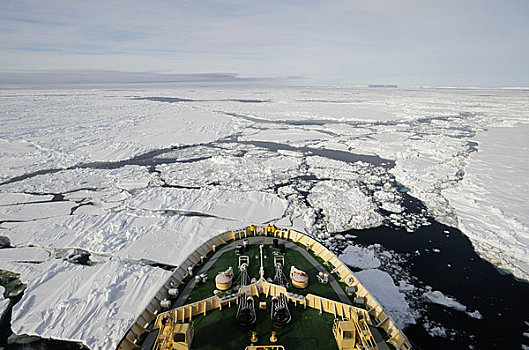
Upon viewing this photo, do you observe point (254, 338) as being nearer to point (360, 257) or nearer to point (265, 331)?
point (265, 331)

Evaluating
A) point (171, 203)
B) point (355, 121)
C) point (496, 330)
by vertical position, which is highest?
point (355, 121)

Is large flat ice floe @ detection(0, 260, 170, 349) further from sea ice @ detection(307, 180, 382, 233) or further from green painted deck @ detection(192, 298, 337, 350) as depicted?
sea ice @ detection(307, 180, 382, 233)

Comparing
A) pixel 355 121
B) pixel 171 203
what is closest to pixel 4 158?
pixel 171 203

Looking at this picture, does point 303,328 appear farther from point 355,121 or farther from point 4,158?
point 355,121

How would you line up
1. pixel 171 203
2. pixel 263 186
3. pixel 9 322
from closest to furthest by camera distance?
pixel 9 322 → pixel 171 203 → pixel 263 186

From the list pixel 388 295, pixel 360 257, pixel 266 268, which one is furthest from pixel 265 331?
pixel 360 257

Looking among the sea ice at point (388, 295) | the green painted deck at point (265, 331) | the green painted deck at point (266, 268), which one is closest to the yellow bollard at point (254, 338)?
the green painted deck at point (265, 331)
